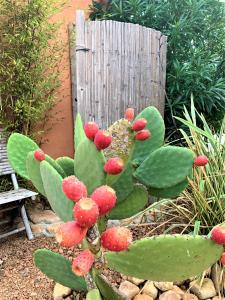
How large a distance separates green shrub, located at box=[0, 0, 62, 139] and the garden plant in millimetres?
1991

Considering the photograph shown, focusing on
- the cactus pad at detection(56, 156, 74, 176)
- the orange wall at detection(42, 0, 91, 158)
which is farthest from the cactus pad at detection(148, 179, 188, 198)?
the orange wall at detection(42, 0, 91, 158)

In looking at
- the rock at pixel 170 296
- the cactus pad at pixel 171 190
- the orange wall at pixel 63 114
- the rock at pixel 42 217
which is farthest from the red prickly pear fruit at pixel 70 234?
the orange wall at pixel 63 114

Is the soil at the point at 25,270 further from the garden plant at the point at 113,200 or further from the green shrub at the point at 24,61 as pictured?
the green shrub at the point at 24,61

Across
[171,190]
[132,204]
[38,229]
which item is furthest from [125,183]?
[38,229]

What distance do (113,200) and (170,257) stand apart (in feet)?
1.00

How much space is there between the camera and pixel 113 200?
98 cm

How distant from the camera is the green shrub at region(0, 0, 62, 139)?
3.43 meters

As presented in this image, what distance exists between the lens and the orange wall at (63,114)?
3.93 meters

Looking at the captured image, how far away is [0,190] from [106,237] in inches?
106

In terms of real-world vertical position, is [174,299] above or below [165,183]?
below

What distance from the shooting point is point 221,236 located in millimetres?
991

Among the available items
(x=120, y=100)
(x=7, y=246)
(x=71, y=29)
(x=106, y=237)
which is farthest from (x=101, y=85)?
(x=106, y=237)

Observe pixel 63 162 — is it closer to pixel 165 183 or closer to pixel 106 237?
pixel 165 183

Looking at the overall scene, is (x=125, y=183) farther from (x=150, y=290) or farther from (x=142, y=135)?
(x=150, y=290)
